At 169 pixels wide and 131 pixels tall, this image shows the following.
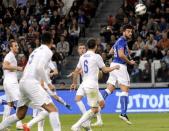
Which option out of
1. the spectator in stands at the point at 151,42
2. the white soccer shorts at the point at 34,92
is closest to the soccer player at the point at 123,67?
the white soccer shorts at the point at 34,92

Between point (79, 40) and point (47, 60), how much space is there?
701 inches

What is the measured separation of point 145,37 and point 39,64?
606 inches

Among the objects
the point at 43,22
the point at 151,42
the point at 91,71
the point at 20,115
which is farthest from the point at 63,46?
the point at 20,115

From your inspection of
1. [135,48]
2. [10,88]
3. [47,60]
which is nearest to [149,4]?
[135,48]

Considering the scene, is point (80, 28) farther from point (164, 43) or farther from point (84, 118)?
point (84, 118)

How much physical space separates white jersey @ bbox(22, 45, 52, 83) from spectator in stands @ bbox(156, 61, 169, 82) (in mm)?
12000

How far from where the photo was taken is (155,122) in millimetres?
20219

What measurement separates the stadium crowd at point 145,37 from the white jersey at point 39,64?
1107 centimetres

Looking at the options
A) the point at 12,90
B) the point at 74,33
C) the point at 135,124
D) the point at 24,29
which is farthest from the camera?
the point at 24,29

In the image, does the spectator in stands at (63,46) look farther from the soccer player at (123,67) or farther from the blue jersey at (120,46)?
the blue jersey at (120,46)

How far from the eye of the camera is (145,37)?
95.1ft

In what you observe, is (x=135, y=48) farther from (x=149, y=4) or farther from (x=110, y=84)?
(x=110, y=84)

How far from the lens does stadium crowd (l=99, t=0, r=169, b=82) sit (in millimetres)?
25953

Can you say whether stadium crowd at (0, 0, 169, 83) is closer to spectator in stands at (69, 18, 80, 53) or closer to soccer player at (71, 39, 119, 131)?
spectator in stands at (69, 18, 80, 53)
